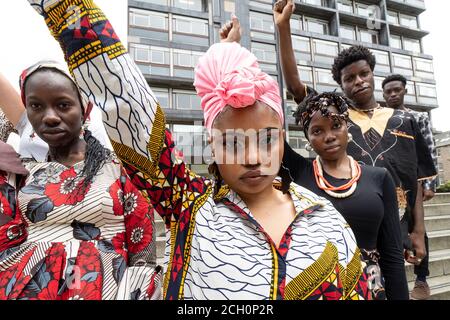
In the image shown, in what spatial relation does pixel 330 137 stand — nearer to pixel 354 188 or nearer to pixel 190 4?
pixel 354 188

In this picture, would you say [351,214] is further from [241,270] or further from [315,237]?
[241,270]

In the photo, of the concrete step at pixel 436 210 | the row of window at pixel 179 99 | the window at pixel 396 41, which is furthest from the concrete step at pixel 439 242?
the window at pixel 396 41

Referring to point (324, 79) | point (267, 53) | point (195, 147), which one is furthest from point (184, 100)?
point (195, 147)

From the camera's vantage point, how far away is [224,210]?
975mm

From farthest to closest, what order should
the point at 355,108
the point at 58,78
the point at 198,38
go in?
the point at 198,38
the point at 355,108
the point at 58,78

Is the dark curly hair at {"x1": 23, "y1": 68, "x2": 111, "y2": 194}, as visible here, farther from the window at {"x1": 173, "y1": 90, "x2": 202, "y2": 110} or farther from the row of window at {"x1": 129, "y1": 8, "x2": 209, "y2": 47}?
the row of window at {"x1": 129, "y1": 8, "x2": 209, "y2": 47}

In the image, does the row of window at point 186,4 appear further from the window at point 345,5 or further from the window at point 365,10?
the window at point 365,10

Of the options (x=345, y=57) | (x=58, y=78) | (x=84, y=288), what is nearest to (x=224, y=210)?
(x=84, y=288)

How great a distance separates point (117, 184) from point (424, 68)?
3501cm

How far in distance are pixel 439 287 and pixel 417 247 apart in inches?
60.8

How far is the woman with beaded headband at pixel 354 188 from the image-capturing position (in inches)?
54.7

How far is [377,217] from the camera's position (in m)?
1.40

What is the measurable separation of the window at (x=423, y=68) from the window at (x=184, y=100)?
20.5 m

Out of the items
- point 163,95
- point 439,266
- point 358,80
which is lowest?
point 439,266
